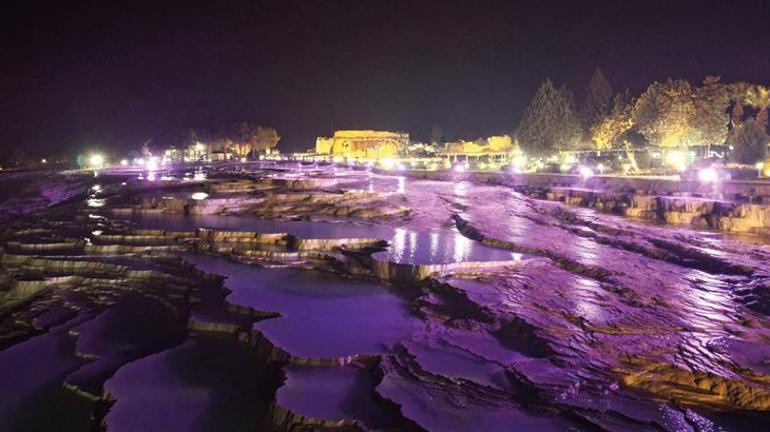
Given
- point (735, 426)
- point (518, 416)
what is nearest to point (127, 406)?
point (518, 416)

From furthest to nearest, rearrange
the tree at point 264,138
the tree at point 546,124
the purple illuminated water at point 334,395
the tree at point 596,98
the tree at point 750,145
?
the tree at point 264,138 < the tree at point 596,98 < the tree at point 546,124 < the tree at point 750,145 < the purple illuminated water at point 334,395

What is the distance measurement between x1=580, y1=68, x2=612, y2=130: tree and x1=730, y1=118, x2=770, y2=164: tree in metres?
22.5

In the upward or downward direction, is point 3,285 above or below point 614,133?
below

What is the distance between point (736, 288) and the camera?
9.89 m

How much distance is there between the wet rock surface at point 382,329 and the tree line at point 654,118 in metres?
21.1

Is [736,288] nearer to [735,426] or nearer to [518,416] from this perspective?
[735,426]

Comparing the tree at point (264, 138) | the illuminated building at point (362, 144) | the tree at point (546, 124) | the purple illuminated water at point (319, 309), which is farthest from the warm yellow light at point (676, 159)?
the tree at point (264, 138)

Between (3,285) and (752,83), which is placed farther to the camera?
(752,83)

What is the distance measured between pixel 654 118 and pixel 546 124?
13.0 m

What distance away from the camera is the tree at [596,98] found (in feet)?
181

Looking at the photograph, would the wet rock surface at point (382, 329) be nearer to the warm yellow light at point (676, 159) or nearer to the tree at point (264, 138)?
the warm yellow light at point (676, 159)

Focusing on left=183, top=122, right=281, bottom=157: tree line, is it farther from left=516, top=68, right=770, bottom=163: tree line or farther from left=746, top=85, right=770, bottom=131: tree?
left=746, top=85, right=770, bottom=131: tree

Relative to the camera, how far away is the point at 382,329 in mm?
7797

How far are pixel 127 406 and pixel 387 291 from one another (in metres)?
4.72
